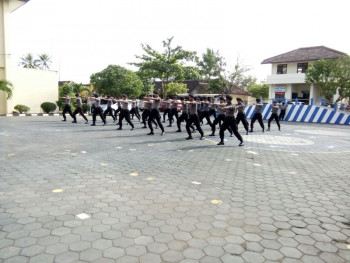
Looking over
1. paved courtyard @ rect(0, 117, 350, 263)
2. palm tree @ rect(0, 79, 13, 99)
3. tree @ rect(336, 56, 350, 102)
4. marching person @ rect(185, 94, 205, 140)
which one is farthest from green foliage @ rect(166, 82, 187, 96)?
paved courtyard @ rect(0, 117, 350, 263)

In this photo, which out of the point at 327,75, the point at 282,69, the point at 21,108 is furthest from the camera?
the point at 282,69

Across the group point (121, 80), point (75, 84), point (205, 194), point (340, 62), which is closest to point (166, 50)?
point (121, 80)

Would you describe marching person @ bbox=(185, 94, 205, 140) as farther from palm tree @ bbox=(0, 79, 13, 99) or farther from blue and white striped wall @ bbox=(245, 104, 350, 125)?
palm tree @ bbox=(0, 79, 13, 99)

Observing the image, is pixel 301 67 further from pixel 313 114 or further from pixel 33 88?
pixel 33 88

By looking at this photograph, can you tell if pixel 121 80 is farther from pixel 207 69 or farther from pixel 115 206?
pixel 115 206

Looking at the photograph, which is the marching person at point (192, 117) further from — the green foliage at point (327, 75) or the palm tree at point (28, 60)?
the palm tree at point (28, 60)

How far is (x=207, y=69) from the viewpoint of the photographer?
44.5 meters

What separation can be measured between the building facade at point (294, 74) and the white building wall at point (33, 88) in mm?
26226

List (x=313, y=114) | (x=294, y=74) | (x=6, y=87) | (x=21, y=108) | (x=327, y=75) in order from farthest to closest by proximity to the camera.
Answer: (x=294, y=74) < (x=327, y=75) < (x=21, y=108) < (x=313, y=114) < (x=6, y=87)

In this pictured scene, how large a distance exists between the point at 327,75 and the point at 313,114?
9.45 m

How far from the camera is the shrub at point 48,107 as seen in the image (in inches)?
976

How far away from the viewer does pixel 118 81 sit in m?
34.3

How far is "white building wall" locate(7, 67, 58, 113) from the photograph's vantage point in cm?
2311

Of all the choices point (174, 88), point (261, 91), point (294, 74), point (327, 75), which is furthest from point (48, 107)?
point (261, 91)
